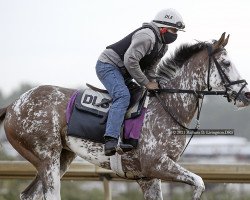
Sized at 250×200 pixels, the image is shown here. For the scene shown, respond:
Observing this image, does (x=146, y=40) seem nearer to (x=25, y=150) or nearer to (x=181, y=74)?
(x=181, y=74)

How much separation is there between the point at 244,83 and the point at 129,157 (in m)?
1.55

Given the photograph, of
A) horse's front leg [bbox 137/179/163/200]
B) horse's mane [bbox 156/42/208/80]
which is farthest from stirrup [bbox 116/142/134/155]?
horse's mane [bbox 156/42/208/80]

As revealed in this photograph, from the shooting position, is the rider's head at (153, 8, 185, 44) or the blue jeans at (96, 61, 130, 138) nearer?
the blue jeans at (96, 61, 130, 138)

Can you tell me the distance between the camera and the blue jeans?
30.3 ft

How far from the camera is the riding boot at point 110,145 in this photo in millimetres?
9227

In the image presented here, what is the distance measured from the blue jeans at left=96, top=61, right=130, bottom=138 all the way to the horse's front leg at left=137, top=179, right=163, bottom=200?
0.82 meters

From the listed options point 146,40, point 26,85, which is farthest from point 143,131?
point 26,85

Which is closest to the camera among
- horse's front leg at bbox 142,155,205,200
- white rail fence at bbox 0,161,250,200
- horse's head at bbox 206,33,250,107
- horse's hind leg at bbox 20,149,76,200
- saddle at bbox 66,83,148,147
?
horse's front leg at bbox 142,155,205,200

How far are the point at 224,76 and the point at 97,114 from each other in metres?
1.55

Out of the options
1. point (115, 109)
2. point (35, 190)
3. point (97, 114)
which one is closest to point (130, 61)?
point (115, 109)

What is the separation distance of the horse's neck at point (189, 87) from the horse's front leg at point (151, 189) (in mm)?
834

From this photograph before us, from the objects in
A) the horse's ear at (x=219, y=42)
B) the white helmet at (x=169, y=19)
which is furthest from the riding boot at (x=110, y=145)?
the horse's ear at (x=219, y=42)

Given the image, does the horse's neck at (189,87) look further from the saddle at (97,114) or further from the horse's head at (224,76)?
the saddle at (97,114)

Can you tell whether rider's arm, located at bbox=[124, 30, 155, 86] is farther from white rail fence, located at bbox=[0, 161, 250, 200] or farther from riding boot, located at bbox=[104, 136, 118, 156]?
white rail fence, located at bbox=[0, 161, 250, 200]
